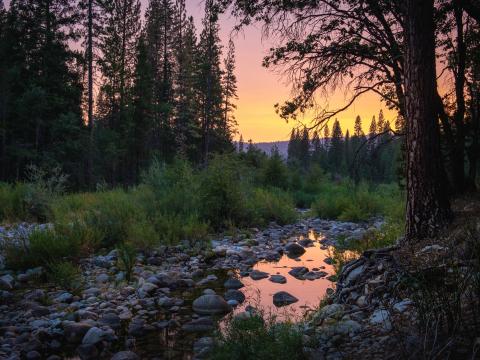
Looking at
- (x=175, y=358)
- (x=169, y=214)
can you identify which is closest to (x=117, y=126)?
(x=169, y=214)

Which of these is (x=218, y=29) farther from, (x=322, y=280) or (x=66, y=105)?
(x=322, y=280)

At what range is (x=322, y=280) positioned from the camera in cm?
675

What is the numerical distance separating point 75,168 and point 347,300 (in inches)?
930

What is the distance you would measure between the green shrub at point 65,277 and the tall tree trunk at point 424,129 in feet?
16.2

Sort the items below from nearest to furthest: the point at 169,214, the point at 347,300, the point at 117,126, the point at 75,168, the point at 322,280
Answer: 1. the point at 347,300
2. the point at 322,280
3. the point at 169,214
4. the point at 75,168
5. the point at 117,126

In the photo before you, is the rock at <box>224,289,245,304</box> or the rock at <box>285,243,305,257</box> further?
the rock at <box>285,243,305,257</box>

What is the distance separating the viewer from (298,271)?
7.18 meters

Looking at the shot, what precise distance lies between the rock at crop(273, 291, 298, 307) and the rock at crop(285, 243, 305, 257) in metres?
3.15

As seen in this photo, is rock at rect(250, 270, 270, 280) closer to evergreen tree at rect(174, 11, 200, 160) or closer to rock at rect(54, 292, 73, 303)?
rock at rect(54, 292, 73, 303)

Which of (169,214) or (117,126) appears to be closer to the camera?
(169,214)

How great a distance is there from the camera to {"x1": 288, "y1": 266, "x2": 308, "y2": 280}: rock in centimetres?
702

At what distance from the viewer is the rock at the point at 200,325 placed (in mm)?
4582

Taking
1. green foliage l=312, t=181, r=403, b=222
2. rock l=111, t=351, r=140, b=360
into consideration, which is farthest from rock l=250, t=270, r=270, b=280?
green foliage l=312, t=181, r=403, b=222

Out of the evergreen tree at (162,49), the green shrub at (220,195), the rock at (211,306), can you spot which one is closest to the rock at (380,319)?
the rock at (211,306)
